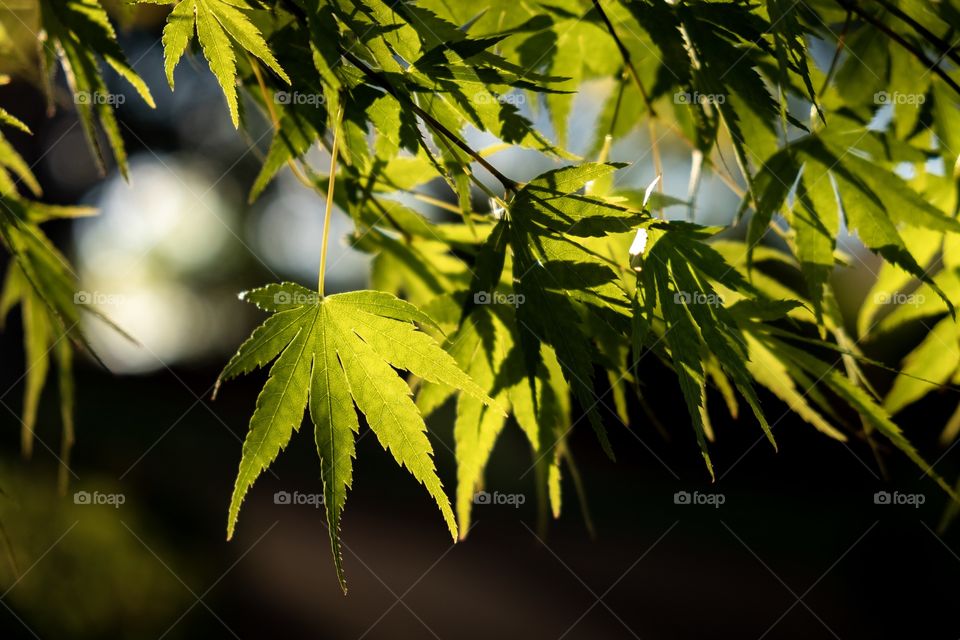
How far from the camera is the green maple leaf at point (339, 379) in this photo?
0.58 metres

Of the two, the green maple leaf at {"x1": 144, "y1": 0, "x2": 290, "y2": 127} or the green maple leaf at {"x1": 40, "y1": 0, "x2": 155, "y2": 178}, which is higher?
the green maple leaf at {"x1": 144, "y1": 0, "x2": 290, "y2": 127}

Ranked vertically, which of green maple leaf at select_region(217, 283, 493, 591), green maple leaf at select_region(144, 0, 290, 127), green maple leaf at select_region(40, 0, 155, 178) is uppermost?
green maple leaf at select_region(144, 0, 290, 127)

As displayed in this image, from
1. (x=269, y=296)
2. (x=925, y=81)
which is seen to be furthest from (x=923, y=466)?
(x=269, y=296)

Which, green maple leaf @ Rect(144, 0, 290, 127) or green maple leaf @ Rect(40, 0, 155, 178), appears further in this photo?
green maple leaf @ Rect(40, 0, 155, 178)

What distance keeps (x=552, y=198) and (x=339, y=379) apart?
27cm

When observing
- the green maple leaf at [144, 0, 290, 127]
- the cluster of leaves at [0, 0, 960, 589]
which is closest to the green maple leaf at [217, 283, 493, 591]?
the cluster of leaves at [0, 0, 960, 589]

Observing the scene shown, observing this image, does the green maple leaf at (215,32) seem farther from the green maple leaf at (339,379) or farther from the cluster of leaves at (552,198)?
the green maple leaf at (339,379)

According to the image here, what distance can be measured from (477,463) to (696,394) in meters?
0.36

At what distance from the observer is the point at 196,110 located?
9.38m

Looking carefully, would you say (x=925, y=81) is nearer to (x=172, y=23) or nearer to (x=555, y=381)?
(x=555, y=381)

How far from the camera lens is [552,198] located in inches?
24.5

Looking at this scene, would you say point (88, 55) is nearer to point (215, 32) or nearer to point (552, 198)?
point (215, 32)

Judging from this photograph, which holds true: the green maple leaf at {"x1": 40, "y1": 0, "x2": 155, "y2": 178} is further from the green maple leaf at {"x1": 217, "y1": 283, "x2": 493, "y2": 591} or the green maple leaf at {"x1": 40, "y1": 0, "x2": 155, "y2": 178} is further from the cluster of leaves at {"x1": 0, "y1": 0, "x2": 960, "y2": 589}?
the green maple leaf at {"x1": 217, "y1": 283, "x2": 493, "y2": 591}

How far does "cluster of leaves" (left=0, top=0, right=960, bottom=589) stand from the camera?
0.58 meters
